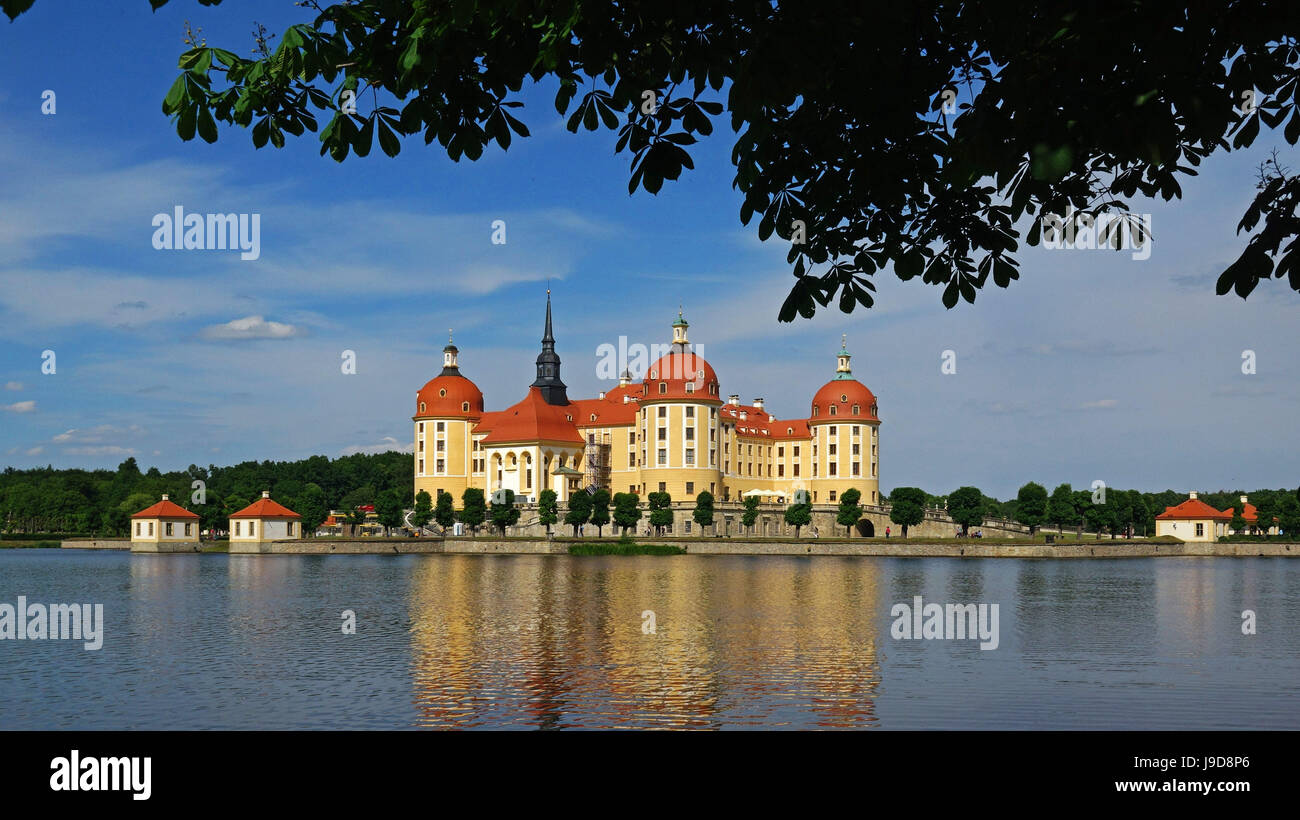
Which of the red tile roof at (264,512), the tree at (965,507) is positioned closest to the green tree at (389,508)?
the red tile roof at (264,512)

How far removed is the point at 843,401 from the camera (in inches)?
3991

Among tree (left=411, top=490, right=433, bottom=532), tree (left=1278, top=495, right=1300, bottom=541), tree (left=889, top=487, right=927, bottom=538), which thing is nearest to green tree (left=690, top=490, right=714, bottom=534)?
tree (left=889, top=487, right=927, bottom=538)

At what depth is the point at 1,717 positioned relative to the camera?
Result: 14164 mm

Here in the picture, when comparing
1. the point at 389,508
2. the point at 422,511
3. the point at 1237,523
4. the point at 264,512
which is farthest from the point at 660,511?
the point at 1237,523

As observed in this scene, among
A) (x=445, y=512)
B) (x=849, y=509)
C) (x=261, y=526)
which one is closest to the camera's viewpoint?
(x=261, y=526)

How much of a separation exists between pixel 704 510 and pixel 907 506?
585 inches

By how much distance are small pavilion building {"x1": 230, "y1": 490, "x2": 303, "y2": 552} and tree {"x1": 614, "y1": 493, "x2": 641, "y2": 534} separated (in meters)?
25.7

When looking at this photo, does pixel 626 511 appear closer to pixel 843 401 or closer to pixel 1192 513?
pixel 843 401

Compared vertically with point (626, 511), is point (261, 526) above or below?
below

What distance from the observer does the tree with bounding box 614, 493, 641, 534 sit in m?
84.5

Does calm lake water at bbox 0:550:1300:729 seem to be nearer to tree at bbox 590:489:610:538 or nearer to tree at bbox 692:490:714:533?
tree at bbox 590:489:610:538
